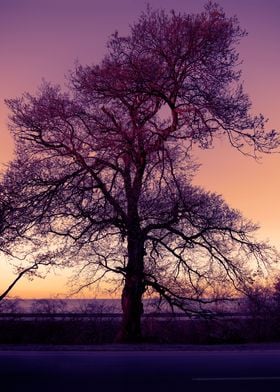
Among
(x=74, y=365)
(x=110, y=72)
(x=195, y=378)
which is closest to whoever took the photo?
(x=195, y=378)

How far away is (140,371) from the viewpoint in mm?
9273

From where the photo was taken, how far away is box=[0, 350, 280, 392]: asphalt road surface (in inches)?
318

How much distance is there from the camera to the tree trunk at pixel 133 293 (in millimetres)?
20041

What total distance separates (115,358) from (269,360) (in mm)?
2576

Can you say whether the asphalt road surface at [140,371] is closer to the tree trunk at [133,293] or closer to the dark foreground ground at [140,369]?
the dark foreground ground at [140,369]

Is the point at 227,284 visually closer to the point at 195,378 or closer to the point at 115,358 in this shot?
the point at 115,358

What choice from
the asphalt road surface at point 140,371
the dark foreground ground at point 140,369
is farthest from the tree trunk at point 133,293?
the asphalt road surface at point 140,371

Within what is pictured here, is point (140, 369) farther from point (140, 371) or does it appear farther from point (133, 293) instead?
point (133, 293)

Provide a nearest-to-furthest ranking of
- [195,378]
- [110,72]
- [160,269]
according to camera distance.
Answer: [195,378] → [110,72] → [160,269]

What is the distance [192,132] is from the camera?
19594mm

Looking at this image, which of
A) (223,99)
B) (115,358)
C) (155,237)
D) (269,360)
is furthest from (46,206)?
(269,360)

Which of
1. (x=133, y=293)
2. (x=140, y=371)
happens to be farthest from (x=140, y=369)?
(x=133, y=293)

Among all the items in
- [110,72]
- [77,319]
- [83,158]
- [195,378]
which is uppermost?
[110,72]

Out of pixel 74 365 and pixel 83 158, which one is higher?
pixel 83 158
